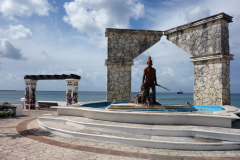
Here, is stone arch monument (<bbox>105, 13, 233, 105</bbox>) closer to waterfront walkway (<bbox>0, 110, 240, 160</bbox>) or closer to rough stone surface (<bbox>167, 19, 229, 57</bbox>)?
rough stone surface (<bbox>167, 19, 229, 57</bbox>)

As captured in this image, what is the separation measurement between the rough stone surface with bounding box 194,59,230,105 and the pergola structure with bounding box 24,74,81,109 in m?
8.83

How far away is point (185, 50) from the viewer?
11789mm

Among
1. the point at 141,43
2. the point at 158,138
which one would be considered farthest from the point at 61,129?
the point at 141,43

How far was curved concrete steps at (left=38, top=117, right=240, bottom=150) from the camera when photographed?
4926 mm

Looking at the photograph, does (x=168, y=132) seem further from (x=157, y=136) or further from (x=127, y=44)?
(x=127, y=44)

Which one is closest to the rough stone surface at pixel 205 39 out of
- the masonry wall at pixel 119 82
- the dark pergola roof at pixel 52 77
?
the masonry wall at pixel 119 82

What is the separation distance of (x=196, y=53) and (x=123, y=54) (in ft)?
16.3

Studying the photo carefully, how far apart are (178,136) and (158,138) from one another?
0.68 m

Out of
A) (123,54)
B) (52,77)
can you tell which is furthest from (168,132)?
(52,77)

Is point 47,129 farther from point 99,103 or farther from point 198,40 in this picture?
point 198,40

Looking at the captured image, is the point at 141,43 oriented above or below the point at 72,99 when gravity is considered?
above

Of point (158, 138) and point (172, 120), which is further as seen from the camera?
point (172, 120)

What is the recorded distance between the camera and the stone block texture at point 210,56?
10.1m

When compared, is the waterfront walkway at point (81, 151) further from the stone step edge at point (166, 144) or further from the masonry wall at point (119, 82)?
the masonry wall at point (119, 82)
